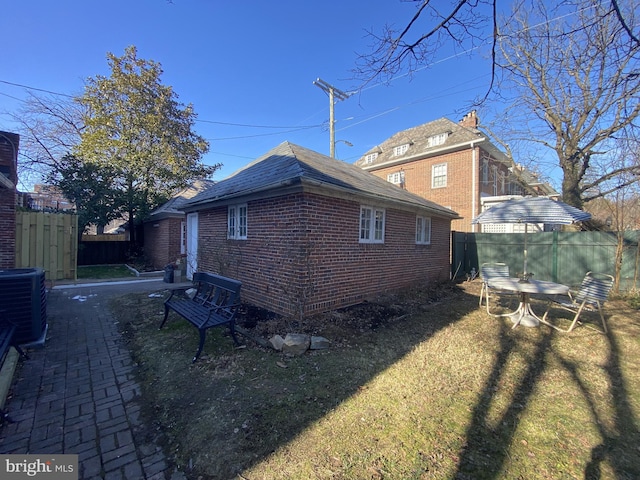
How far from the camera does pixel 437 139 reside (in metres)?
19.7

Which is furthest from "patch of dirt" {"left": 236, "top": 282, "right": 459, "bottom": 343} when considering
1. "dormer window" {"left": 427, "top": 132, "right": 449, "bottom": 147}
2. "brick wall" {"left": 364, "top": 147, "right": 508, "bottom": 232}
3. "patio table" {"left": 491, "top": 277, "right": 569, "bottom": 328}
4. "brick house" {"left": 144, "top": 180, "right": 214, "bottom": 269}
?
"dormer window" {"left": 427, "top": 132, "right": 449, "bottom": 147}

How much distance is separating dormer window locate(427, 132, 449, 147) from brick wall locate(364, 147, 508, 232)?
1.03 m

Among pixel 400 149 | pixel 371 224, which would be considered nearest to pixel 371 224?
pixel 371 224

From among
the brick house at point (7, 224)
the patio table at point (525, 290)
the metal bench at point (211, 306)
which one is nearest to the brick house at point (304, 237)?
the metal bench at point (211, 306)

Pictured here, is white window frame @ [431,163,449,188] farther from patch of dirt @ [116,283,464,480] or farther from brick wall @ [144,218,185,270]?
brick wall @ [144,218,185,270]

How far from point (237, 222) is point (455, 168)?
51.3ft

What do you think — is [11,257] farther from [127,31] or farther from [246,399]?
[246,399]

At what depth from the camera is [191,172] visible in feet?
58.6

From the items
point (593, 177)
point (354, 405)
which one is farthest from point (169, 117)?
point (593, 177)

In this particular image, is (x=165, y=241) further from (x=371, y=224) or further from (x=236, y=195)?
(x=371, y=224)

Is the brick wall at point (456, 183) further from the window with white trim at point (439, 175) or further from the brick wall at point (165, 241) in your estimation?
the brick wall at point (165, 241)

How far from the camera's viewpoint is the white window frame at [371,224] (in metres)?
7.58

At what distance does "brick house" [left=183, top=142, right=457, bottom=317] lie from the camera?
5953 millimetres

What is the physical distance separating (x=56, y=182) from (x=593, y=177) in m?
26.2
